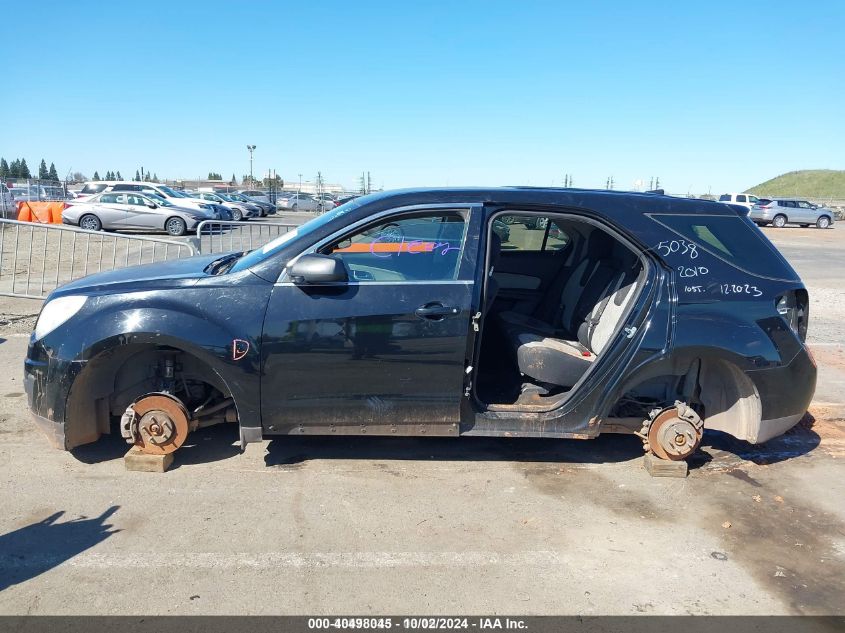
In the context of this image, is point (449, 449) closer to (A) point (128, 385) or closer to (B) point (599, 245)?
(B) point (599, 245)

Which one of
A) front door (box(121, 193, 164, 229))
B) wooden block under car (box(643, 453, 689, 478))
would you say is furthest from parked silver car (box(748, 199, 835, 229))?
wooden block under car (box(643, 453, 689, 478))

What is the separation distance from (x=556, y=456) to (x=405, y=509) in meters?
1.37

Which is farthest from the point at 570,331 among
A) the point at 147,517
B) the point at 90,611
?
the point at 90,611

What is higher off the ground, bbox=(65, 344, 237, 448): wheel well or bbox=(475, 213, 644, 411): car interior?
bbox=(475, 213, 644, 411): car interior

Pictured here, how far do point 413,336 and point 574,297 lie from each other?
1.90 m

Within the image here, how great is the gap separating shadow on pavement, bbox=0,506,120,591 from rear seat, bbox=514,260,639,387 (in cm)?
277

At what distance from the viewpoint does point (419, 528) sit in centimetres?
351

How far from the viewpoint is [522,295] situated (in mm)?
5746

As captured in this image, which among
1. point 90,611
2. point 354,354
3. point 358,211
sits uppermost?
point 358,211

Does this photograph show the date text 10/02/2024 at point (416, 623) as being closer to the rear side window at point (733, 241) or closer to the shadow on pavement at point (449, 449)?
the shadow on pavement at point (449, 449)

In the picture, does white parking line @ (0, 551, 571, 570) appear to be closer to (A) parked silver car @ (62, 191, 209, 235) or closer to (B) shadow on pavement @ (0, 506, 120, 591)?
(B) shadow on pavement @ (0, 506, 120, 591)

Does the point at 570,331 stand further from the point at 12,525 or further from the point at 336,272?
the point at 12,525

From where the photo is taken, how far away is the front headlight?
382 cm

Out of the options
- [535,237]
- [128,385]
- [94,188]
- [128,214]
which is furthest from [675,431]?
[94,188]
